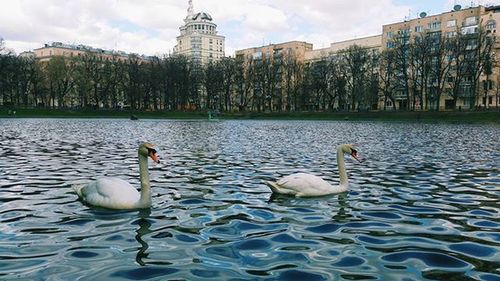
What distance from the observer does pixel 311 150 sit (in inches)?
914

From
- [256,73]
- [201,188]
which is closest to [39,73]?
[256,73]

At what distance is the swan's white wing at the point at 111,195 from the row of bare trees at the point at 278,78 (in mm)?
82512

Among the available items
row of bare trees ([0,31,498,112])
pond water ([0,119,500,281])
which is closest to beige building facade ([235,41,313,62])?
row of bare trees ([0,31,498,112])

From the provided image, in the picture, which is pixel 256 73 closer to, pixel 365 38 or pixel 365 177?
pixel 365 38

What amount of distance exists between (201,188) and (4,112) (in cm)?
8871

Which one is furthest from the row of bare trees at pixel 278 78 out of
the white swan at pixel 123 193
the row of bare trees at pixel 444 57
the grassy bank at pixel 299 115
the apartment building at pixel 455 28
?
the white swan at pixel 123 193

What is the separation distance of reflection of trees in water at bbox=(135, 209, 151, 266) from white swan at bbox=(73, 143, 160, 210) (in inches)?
10.4

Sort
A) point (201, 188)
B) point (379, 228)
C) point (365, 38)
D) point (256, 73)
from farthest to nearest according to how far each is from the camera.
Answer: point (365, 38) < point (256, 73) < point (201, 188) < point (379, 228)

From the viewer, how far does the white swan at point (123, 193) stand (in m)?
8.79

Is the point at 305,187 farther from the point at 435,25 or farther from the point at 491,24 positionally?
the point at 435,25

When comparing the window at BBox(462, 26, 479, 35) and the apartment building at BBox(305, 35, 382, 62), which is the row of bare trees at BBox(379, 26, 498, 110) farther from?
the apartment building at BBox(305, 35, 382, 62)

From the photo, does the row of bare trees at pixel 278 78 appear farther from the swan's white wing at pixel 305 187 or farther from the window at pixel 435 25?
the swan's white wing at pixel 305 187

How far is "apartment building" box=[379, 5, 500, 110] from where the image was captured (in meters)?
98.2

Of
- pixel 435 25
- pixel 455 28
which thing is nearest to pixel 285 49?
pixel 435 25
